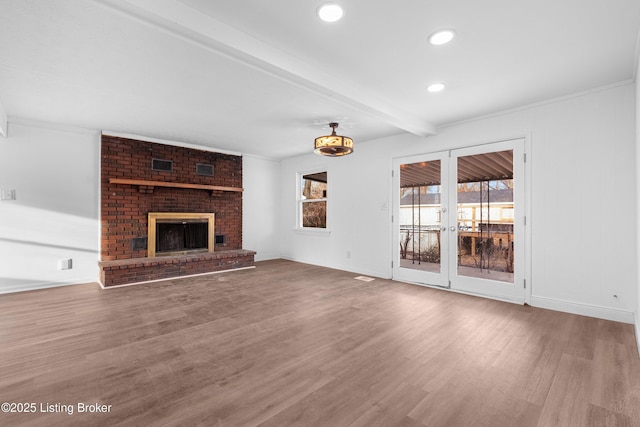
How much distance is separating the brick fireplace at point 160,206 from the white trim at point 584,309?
4.81 metres

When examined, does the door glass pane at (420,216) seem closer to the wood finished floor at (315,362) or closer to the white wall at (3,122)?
the wood finished floor at (315,362)

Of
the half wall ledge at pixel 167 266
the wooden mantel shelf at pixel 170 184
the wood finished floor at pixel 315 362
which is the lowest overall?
the wood finished floor at pixel 315 362

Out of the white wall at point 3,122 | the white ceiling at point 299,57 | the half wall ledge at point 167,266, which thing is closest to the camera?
the white ceiling at point 299,57

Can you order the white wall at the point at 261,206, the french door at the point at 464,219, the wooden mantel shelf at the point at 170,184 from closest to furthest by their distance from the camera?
the french door at the point at 464,219
the wooden mantel shelf at the point at 170,184
the white wall at the point at 261,206

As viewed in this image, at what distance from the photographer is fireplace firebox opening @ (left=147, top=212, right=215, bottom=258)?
5.33 metres

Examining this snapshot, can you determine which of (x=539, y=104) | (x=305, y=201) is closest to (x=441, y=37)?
(x=539, y=104)

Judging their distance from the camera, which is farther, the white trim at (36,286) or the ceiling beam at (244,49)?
the white trim at (36,286)

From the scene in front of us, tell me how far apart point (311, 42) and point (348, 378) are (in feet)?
8.33

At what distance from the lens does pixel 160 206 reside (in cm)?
544

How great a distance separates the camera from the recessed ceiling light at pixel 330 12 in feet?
6.55

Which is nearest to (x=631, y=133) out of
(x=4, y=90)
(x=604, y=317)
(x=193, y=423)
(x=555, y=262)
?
(x=555, y=262)

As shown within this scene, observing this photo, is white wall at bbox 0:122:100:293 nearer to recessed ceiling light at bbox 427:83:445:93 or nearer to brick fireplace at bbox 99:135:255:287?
brick fireplace at bbox 99:135:255:287

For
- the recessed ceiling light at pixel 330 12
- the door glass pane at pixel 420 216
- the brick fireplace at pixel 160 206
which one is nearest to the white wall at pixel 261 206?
the brick fireplace at pixel 160 206

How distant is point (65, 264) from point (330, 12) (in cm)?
518
